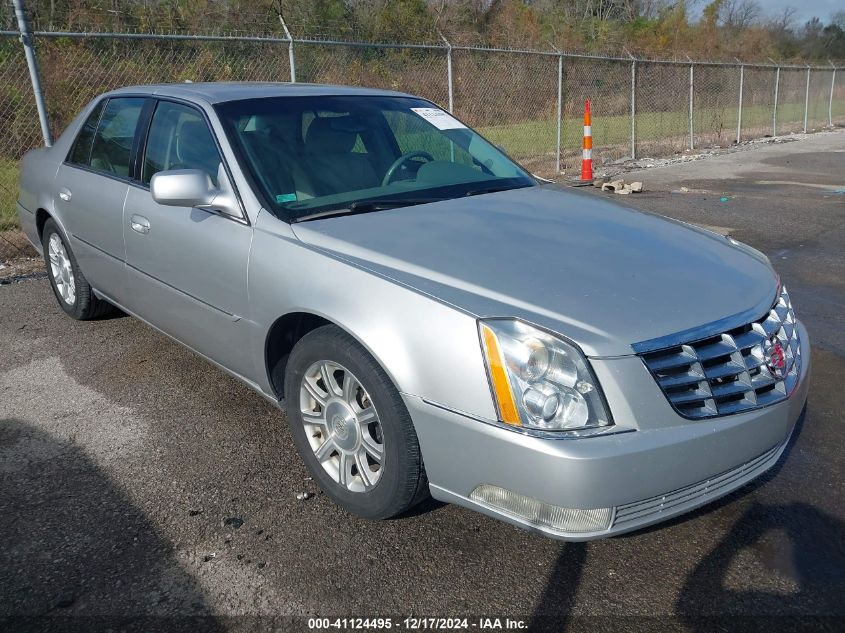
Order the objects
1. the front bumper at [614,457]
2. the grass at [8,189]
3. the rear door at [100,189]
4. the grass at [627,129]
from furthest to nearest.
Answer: the grass at [627,129] < the grass at [8,189] < the rear door at [100,189] < the front bumper at [614,457]

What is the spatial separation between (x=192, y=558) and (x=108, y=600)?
1.01ft

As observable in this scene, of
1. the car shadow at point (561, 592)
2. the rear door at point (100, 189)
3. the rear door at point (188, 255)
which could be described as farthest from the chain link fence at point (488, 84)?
the car shadow at point (561, 592)

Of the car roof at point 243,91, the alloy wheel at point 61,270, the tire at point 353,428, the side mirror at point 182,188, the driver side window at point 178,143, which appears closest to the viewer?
the tire at point 353,428

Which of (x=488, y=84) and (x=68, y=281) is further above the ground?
(x=488, y=84)

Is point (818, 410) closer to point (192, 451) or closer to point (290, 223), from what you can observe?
point (290, 223)

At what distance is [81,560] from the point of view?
8.57 ft

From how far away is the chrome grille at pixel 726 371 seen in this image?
7.53ft

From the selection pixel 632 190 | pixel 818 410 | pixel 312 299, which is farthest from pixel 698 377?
pixel 632 190

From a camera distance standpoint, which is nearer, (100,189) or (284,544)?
(284,544)

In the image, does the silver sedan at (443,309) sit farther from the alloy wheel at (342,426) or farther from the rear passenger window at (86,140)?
the rear passenger window at (86,140)

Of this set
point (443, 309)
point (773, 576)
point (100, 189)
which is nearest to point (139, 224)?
point (100, 189)

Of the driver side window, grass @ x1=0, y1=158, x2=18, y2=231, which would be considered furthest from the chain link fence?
the driver side window

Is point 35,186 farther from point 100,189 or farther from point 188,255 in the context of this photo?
point 188,255

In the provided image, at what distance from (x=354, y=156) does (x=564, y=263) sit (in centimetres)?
138
